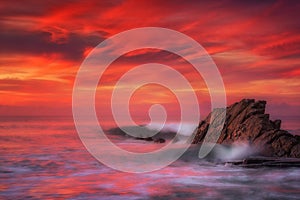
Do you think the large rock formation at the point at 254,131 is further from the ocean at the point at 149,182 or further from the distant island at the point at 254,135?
the ocean at the point at 149,182

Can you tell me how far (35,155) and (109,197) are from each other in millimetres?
17957

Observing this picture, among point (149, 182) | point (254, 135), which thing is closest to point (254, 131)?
point (254, 135)

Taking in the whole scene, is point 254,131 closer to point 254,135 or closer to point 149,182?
point 254,135

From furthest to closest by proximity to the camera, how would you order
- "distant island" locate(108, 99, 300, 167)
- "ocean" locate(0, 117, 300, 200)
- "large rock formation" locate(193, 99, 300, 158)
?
"large rock formation" locate(193, 99, 300, 158) → "distant island" locate(108, 99, 300, 167) → "ocean" locate(0, 117, 300, 200)

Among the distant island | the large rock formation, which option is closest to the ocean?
the distant island

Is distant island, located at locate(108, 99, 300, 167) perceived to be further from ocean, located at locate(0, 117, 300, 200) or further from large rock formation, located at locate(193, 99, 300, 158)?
ocean, located at locate(0, 117, 300, 200)

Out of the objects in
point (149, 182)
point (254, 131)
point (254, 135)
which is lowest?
point (149, 182)

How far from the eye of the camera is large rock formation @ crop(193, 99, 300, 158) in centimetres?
2581

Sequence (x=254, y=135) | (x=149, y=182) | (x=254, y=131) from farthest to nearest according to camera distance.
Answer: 1. (x=254, y=131)
2. (x=254, y=135)
3. (x=149, y=182)

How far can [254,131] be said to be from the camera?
2817 centimetres

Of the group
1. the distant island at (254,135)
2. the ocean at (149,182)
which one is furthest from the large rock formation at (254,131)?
the ocean at (149,182)

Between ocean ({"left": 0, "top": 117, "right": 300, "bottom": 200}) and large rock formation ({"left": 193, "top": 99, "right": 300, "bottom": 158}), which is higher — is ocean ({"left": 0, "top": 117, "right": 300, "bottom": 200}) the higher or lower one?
the lower one

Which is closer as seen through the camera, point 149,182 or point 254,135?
point 149,182

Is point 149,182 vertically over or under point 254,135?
under
